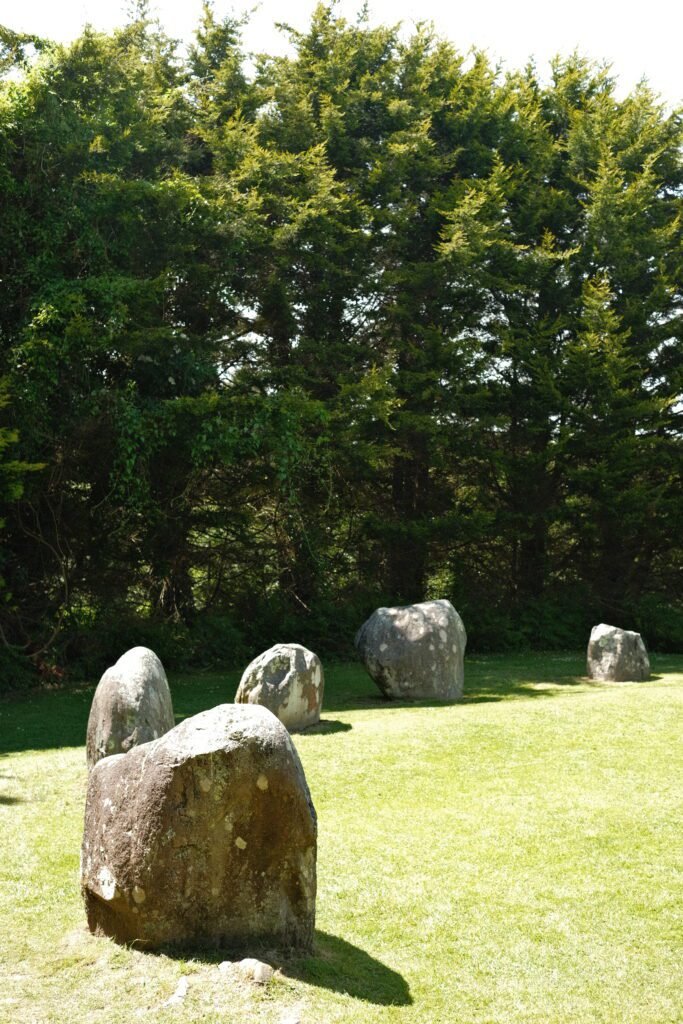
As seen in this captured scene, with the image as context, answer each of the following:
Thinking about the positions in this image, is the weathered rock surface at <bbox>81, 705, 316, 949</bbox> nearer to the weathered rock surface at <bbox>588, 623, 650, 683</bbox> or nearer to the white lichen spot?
the white lichen spot

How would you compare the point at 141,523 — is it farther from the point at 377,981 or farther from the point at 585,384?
the point at 377,981

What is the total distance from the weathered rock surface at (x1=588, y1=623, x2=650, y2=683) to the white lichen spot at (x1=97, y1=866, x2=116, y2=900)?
37.1 feet

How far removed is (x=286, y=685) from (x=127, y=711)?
2.83 metres

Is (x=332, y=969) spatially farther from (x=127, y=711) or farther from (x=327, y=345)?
(x=327, y=345)

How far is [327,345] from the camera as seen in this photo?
20.0 metres

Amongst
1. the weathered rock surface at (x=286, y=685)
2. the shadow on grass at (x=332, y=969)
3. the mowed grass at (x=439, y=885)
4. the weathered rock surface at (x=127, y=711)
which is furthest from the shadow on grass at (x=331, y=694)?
the shadow on grass at (x=332, y=969)

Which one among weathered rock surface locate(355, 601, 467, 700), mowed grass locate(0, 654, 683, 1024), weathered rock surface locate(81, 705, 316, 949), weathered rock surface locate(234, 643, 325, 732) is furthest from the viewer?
weathered rock surface locate(355, 601, 467, 700)

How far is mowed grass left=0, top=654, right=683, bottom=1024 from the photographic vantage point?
450 centimetres

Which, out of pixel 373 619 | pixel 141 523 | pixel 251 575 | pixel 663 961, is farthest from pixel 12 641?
pixel 663 961

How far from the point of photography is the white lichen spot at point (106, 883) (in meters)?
4.89

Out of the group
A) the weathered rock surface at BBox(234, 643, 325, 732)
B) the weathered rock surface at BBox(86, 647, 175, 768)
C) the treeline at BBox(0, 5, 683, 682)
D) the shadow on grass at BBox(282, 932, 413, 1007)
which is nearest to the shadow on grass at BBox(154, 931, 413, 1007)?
Result: the shadow on grass at BBox(282, 932, 413, 1007)

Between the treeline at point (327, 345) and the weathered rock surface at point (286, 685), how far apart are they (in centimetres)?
Result: 534

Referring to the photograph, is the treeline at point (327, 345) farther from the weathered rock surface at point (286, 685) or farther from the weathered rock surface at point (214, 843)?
the weathered rock surface at point (214, 843)

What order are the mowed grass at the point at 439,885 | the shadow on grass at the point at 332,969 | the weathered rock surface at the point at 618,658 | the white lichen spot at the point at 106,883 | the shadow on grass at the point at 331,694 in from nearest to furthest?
the mowed grass at the point at 439,885 < the shadow on grass at the point at 332,969 < the white lichen spot at the point at 106,883 < the shadow on grass at the point at 331,694 < the weathered rock surface at the point at 618,658
